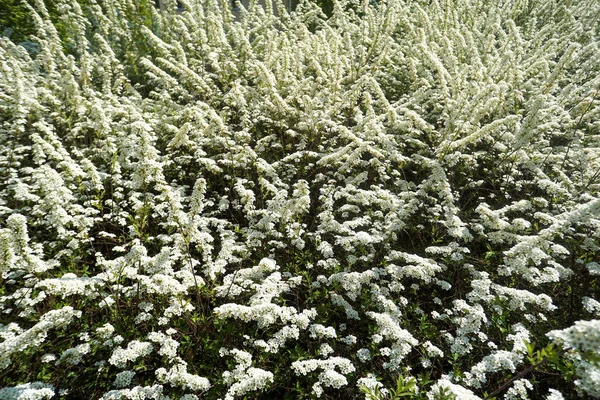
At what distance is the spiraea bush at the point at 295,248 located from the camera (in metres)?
2.63

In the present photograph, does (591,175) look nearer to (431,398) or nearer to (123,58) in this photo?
(431,398)

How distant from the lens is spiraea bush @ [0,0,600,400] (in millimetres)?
2631

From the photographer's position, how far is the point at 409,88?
23.1 feet

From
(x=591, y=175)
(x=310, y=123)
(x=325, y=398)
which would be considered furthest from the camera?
(x=310, y=123)

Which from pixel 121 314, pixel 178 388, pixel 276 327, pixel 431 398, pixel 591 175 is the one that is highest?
pixel 591 175

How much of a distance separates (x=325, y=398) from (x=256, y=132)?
4.17 metres

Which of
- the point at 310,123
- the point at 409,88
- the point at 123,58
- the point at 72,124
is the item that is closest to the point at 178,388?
the point at 310,123

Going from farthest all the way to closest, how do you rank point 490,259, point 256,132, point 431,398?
1. point 256,132
2. point 490,259
3. point 431,398

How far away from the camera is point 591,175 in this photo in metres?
4.30

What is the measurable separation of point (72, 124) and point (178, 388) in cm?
473

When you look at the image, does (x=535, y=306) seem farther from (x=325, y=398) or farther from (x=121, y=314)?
(x=121, y=314)

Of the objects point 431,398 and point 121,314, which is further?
point 121,314

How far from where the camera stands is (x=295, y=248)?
3986 millimetres

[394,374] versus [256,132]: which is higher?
[256,132]
